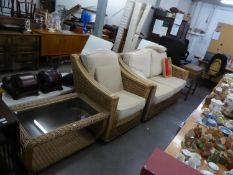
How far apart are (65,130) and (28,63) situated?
7.59ft

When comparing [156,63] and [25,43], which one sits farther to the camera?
[156,63]

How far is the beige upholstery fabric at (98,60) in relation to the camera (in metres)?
2.29

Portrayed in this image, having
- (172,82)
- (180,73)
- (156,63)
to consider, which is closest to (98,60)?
(156,63)

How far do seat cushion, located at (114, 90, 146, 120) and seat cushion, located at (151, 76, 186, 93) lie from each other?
0.95 m

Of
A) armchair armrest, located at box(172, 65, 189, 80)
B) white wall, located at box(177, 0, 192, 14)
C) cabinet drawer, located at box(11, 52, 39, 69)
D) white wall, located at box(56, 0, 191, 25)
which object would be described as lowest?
cabinet drawer, located at box(11, 52, 39, 69)

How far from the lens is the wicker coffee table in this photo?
1.55 m

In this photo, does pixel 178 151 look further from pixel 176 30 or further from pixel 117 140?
pixel 176 30

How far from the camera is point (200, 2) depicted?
7.36 m

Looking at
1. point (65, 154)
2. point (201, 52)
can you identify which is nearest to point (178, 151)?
point (65, 154)

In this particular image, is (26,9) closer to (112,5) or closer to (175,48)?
(112,5)

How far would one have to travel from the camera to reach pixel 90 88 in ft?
7.18

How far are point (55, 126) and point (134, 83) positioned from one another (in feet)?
3.86

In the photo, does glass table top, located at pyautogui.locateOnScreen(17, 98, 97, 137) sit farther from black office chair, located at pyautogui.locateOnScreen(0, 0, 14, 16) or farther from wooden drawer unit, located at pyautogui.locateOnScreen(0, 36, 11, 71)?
black office chair, located at pyautogui.locateOnScreen(0, 0, 14, 16)

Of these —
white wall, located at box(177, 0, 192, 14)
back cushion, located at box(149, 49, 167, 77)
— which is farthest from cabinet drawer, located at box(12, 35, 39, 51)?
white wall, located at box(177, 0, 192, 14)
